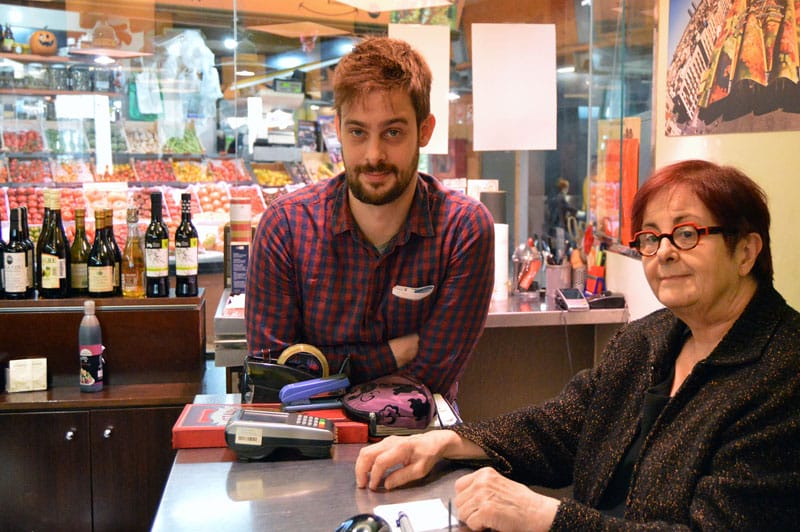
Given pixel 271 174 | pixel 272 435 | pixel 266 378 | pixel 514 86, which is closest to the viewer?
pixel 272 435

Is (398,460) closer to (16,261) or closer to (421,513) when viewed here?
(421,513)

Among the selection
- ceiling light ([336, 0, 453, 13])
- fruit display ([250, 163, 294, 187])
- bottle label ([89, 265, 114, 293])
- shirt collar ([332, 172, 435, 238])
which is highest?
ceiling light ([336, 0, 453, 13])

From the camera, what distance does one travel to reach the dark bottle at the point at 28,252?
3.29m

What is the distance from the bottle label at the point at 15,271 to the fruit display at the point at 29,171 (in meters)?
2.35

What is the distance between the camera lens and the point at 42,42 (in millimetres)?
5609

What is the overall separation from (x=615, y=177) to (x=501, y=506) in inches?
99.6

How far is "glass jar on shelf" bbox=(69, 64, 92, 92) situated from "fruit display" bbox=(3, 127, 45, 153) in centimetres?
42

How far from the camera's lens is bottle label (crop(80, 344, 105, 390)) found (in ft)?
10.6

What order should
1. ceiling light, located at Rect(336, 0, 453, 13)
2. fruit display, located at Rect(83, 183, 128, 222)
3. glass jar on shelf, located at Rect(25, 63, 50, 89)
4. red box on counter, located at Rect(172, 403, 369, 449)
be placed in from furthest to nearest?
glass jar on shelf, located at Rect(25, 63, 50, 89), fruit display, located at Rect(83, 183, 128, 222), ceiling light, located at Rect(336, 0, 453, 13), red box on counter, located at Rect(172, 403, 369, 449)

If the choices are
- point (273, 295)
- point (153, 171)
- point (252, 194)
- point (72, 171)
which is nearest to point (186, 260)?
point (273, 295)

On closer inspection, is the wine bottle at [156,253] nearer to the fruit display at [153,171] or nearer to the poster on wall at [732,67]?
the poster on wall at [732,67]

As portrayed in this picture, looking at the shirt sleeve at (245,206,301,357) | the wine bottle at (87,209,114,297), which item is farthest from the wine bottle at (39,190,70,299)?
the shirt sleeve at (245,206,301,357)

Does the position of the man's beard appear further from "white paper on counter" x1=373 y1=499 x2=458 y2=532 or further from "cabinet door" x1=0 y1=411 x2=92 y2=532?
"cabinet door" x1=0 y1=411 x2=92 y2=532

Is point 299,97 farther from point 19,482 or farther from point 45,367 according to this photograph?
point 19,482
